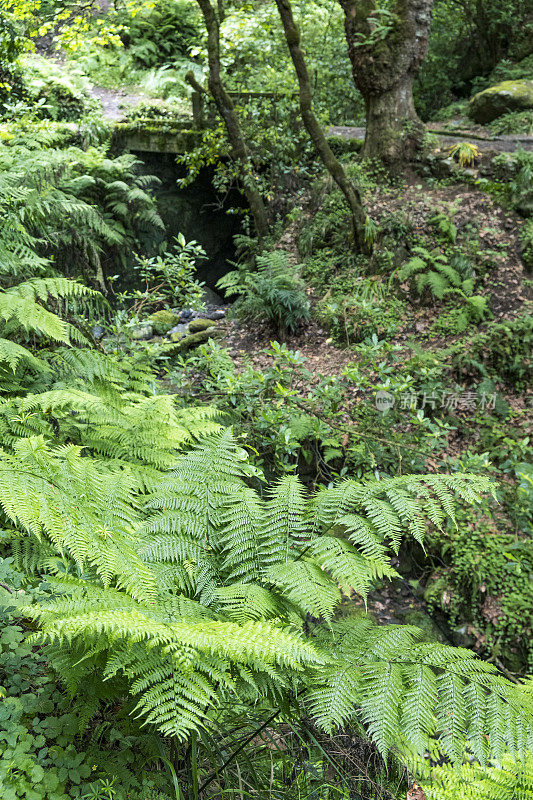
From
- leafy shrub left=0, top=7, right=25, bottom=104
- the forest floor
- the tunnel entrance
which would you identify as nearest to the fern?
leafy shrub left=0, top=7, right=25, bottom=104

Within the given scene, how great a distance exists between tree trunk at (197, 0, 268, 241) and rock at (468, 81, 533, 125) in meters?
4.74

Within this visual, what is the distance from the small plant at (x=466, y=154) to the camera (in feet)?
25.6

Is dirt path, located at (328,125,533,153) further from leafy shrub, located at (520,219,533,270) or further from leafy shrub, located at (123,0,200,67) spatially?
leafy shrub, located at (123,0,200,67)

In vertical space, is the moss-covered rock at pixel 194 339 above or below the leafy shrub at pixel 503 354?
below

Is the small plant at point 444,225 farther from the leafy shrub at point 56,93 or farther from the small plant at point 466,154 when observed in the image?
the leafy shrub at point 56,93

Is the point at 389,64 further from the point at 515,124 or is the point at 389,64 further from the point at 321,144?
the point at 515,124

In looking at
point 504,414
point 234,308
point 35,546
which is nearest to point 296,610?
point 35,546

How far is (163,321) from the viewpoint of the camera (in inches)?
285

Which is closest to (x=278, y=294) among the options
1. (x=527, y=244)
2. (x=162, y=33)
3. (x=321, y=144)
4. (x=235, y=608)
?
(x=321, y=144)

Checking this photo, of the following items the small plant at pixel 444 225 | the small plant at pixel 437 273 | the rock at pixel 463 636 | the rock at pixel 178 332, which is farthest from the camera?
the small plant at pixel 444 225

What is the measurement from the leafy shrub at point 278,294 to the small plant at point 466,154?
318 centimetres

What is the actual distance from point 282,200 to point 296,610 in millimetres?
8203

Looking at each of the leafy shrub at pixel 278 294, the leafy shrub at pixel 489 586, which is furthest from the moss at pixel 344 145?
the leafy shrub at pixel 489 586

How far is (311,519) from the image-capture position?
1.97 metres
